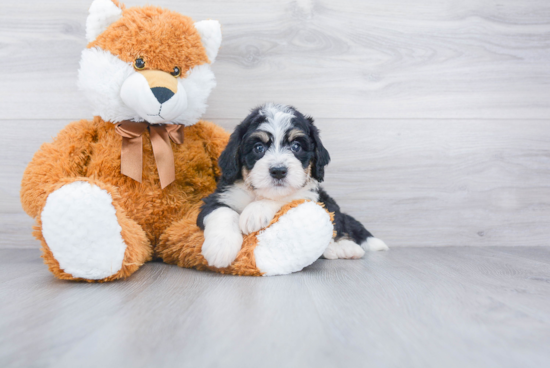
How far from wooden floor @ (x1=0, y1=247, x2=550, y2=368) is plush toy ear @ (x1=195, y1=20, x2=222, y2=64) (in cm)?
98

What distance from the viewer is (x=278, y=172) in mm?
1449

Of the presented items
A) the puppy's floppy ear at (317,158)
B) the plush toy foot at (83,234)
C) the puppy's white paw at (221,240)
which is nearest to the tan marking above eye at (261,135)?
the puppy's floppy ear at (317,158)

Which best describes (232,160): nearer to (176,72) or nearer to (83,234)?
(176,72)

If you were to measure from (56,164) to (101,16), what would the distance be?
624mm

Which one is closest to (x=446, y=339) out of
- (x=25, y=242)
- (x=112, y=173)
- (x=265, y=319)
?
(x=265, y=319)

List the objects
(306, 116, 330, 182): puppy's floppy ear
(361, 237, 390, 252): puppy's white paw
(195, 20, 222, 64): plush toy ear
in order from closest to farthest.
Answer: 1. (306, 116, 330, 182): puppy's floppy ear
2. (195, 20, 222, 64): plush toy ear
3. (361, 237, 390, 252): puppy's white paw

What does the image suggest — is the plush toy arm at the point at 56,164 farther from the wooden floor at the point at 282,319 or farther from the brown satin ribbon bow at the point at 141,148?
the wooden floor at the point at 282,319

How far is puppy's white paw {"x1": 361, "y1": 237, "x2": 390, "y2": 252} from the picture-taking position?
204cm

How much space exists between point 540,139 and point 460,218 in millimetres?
647

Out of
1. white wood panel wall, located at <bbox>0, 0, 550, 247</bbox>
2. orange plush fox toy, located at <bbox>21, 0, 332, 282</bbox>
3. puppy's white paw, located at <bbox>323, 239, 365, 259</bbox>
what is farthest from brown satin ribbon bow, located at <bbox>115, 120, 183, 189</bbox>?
puppy's white paw, located at <bbox>323, 239, 365, 259</bbox>

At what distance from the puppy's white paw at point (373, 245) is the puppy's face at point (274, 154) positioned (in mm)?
585

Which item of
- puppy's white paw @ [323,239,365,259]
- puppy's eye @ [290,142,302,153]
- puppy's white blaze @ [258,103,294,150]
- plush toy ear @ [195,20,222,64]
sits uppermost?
plush toy ear @ [195,20,222,64]

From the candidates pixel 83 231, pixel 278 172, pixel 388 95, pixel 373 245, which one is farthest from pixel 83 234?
pixel 388 95

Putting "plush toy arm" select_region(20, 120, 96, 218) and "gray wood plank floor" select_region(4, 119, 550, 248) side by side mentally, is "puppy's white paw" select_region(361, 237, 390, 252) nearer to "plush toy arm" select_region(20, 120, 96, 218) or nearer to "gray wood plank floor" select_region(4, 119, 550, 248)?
"gray wood plank floor" select_region(4, 119, 550, 248)
